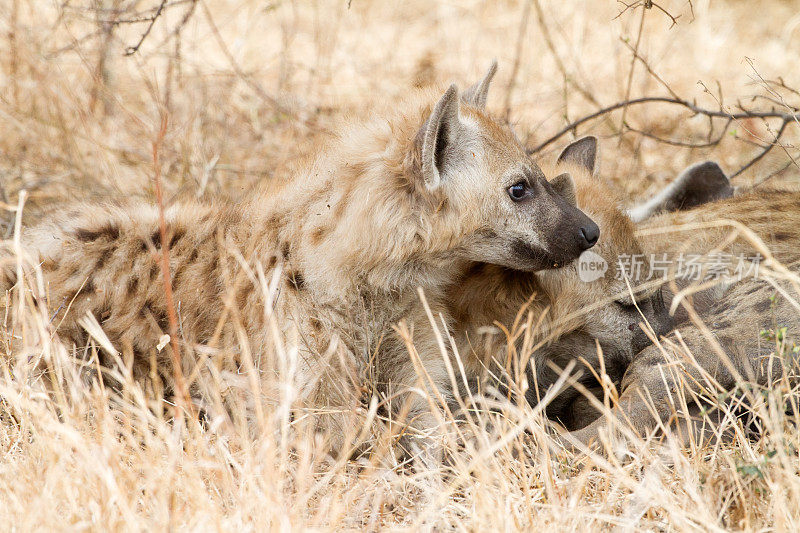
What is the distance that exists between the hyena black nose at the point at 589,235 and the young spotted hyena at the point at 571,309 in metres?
0.32

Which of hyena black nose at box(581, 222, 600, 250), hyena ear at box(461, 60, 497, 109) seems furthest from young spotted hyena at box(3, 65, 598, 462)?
hyena ear at box(461, 60, 497, 109)

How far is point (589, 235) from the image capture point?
10.2 feet

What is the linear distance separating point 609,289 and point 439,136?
3.35 feet

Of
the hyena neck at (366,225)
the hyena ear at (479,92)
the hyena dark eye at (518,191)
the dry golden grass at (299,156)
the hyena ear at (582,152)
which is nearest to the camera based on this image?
the dry golden grass at (299,156)

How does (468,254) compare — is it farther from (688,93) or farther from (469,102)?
(688,93)

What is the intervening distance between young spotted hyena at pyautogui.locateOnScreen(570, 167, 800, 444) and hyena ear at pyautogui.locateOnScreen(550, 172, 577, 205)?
1.26 ft

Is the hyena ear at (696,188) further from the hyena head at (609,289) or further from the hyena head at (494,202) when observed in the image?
the hyena head at (494,202)

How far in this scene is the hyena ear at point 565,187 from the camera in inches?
128

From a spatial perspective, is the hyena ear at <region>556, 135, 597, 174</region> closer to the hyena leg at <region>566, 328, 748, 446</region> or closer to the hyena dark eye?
the hyena dark eye

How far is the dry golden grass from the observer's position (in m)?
2.26

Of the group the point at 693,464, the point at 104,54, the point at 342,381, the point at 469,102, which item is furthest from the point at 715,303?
the point at 104,54

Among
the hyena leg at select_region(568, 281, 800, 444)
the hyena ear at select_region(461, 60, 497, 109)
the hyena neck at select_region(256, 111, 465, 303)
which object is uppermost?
the hyena ear at select_region(461, 60, 497, 109)

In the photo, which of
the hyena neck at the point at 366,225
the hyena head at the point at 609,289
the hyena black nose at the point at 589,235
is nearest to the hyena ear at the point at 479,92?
the hyena neck at the point at 366,225

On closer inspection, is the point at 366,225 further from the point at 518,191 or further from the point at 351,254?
the point at 518,191
